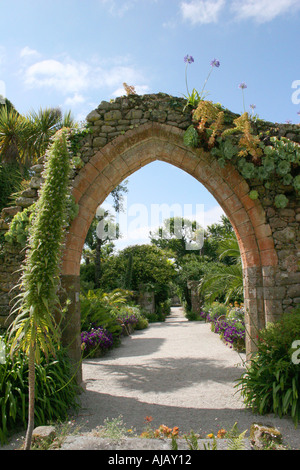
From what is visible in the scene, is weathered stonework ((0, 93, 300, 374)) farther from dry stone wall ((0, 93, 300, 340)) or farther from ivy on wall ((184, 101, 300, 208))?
ivy on wall ((184, 101, 300, 208))

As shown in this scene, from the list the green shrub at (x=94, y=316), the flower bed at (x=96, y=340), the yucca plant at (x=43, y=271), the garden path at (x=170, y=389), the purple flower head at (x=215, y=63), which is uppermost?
the purple flower head at (x=215, y=63)

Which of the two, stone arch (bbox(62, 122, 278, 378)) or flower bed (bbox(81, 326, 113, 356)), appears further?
flower bed (bbox(81, 326, 113, 356))

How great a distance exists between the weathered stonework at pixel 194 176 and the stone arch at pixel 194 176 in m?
0.02

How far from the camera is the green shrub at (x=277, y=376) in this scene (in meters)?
3.86

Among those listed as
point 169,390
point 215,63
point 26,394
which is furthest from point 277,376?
point 215,63

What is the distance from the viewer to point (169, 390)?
5.39 metres

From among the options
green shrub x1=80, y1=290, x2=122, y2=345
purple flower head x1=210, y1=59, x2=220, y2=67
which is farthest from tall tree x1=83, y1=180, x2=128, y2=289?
purple flower head x1=210, y1=59, x2=220, y2=67

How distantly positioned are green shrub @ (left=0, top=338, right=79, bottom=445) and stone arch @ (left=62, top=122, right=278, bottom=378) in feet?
2.98

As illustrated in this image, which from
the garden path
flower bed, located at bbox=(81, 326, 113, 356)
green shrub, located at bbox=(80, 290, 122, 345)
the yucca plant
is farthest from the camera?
green shrub, located at bbox=(80, 290, 122, 345)

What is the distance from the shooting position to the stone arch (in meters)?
5.24

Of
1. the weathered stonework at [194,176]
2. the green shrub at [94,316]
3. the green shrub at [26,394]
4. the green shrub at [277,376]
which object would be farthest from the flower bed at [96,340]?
the green shrub at [277,376]

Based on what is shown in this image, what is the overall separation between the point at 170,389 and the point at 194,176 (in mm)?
3571

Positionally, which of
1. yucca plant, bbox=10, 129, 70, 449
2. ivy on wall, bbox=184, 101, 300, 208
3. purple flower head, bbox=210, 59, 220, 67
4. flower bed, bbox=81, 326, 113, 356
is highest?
purple flower head, bbox=210, 59, 220, 67

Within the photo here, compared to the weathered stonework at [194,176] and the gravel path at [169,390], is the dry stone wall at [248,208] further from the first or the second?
the gravel path at [169,390]
